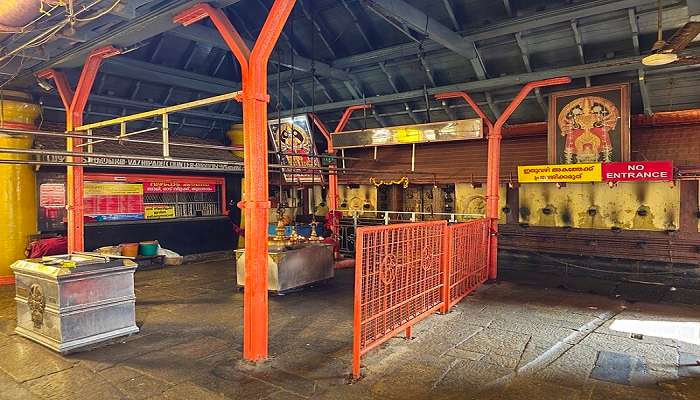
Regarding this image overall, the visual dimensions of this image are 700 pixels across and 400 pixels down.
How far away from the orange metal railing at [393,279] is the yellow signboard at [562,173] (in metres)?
3.74

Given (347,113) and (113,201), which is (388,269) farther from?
(113,201)

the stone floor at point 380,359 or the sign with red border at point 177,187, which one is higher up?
the sign with red border at point 177,187

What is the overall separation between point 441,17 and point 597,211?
580cm

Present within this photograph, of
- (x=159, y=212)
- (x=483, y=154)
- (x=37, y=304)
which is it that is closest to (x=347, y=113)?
(x=483, y=154)

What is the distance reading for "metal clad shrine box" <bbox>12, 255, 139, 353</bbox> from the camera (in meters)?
5.08

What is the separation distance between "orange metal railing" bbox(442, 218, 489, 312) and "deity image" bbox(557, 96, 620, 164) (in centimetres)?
234

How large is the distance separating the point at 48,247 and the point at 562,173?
10680mm

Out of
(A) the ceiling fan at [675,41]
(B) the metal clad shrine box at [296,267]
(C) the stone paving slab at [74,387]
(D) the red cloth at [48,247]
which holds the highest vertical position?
(A) the ceiling fan at [675,41]

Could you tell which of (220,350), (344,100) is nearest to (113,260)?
(220,350)

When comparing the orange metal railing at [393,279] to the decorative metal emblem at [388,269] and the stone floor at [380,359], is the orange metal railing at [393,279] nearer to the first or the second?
the decorative metal emblem at [388,269]

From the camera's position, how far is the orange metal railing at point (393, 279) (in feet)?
14.0

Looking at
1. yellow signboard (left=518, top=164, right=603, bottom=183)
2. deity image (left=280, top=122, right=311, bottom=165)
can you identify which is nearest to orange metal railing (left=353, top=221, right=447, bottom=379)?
yellow signboard (left=518, top=164, right=603, bottom=183)

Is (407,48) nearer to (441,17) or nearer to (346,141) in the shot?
(441,17)

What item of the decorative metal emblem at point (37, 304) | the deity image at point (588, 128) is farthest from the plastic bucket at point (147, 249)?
the deity image at point (588, 128)
